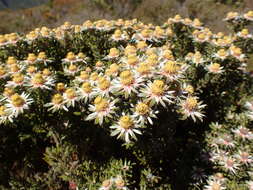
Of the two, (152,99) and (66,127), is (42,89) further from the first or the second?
(152,99)

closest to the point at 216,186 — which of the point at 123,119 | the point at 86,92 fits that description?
the point at 123,119

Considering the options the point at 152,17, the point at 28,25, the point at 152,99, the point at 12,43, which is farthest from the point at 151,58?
the point at 28,25

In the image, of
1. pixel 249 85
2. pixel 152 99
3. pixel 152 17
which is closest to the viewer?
pixel 152 99

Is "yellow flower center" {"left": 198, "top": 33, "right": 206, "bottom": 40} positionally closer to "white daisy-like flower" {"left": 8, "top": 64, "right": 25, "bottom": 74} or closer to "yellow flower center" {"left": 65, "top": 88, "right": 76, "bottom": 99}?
"yellow flower center" {"left": 65, "top": 88, "right": 76, "bottom": 99}

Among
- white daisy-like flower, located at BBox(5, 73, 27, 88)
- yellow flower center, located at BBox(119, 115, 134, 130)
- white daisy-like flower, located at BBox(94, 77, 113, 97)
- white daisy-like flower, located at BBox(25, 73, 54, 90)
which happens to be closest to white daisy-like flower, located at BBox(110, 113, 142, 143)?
yellow flower center, located at BBox(119, 115, 134, 130)

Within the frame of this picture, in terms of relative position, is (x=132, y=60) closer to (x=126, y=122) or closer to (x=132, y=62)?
(x=132, y=62)

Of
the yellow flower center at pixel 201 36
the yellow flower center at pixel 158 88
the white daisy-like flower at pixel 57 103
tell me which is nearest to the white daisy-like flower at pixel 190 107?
the yellow flower center at pixel 158 88
